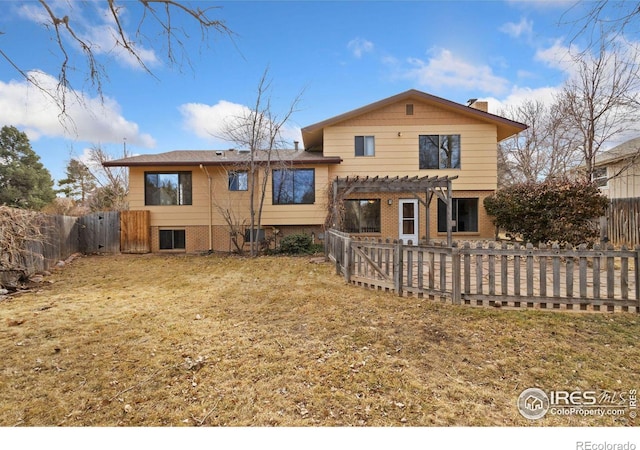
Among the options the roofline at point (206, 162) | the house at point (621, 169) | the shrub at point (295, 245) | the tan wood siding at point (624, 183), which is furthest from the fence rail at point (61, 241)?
the tan wood siding at point (624, 183)

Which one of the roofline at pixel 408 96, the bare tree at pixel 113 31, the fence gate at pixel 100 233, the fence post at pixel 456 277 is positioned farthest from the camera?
the roofline at pixel 408 96

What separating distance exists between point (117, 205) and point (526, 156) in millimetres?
31026

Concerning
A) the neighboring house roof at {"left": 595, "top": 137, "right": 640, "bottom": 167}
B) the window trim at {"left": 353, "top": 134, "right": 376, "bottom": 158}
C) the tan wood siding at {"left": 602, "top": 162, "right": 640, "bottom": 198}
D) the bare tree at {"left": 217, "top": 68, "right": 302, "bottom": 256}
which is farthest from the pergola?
the tan wood siding at {"left": 602, "top": 162, "right": 640, "bottom": 198}

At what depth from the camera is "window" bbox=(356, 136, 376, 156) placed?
45.0 ft

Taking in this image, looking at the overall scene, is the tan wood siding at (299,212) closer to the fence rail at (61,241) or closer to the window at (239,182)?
the window at (239,182)

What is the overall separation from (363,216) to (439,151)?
4.74 meters

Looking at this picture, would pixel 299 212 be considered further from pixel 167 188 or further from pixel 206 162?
pixel 167 188

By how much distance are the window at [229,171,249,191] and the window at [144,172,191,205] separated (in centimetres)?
202

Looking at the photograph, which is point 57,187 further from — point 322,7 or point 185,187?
point 322,7

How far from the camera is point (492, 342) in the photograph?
3.61 metres

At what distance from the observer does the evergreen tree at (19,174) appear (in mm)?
21453

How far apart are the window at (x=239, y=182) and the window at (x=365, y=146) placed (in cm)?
538

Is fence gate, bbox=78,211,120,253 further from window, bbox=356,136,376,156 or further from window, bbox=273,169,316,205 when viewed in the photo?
window, bbox=356,136,376,156

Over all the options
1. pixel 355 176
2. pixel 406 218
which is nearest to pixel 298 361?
pixel 355 176
